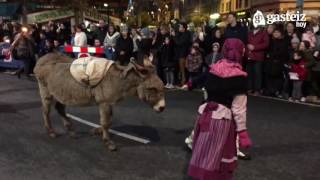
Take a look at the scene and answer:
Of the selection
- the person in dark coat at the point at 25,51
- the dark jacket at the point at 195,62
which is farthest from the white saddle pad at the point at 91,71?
the person in dark coat at the point at 25,51

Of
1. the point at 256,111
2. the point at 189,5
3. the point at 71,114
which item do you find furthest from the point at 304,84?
the point at 189,5

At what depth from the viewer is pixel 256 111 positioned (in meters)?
12.1

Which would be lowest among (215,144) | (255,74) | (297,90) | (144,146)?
(144,146)

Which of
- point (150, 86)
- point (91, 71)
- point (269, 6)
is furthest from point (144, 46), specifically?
point (269, 6)

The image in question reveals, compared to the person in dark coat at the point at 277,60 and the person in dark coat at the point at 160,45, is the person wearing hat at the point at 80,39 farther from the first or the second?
the person in dark coat at the point at 277,60

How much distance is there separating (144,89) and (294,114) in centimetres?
457

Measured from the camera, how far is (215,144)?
18.5 ft

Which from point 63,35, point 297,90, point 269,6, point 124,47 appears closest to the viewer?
point 297,90

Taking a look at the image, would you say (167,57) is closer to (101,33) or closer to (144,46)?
(144,46)

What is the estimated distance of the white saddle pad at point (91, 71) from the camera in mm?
8367

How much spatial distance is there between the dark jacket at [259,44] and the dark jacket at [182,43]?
2.31 meters

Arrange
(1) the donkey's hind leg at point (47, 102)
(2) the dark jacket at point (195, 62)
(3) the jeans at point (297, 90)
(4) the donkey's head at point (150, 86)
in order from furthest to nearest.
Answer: (2) the dark jacket at point (195, 62) < (3) the jeans at point (297, 90) < (1) the donkey's hind leg at point (47, 102) < (4) the donkey's head at point (150, 86)

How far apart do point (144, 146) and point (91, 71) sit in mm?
1381

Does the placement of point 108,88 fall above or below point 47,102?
above
